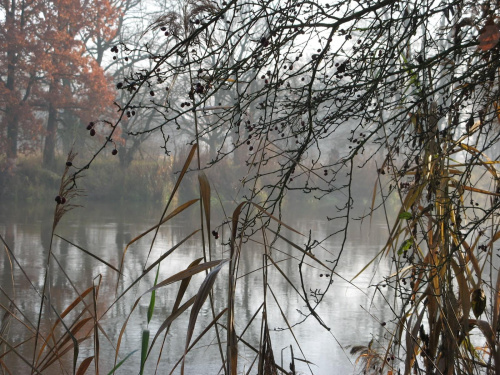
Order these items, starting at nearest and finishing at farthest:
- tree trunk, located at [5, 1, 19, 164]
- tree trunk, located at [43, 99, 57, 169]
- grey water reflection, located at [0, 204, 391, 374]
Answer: grey water reflection, located at [0, 204, 391, 374] < tree trunk, located at [5, 1, 19, 164] < tree trunk, located at [43, 99, 57, 169]

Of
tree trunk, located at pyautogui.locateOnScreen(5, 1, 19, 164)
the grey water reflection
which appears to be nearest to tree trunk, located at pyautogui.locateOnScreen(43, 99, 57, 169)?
tree trunk, located at pyautogui.locateOnScreen(5, 1, 19, 164)

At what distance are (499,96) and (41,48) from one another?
45.3ft

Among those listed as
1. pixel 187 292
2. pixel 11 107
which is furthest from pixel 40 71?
pixel 187 292

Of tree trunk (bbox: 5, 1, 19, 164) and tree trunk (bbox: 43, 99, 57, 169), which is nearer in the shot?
tree trunk (bbox: 5, 1, 19, 164)

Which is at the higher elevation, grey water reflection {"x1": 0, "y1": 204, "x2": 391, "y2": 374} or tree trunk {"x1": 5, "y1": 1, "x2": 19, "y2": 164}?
tree trunk {"x1": 5, "y1": 1, "x2": 19, "y2": 164}

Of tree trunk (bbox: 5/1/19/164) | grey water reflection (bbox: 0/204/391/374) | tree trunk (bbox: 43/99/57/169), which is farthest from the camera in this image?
tree trunk (bbox: 43/99/57/169)

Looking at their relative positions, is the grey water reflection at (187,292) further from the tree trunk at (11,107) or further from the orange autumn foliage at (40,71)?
the orange autumn foliage at (40,71)

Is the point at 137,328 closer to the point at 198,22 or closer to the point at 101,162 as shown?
the point at 198,22

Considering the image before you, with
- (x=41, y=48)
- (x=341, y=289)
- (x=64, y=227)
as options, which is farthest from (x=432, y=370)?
(x=41, y=48)

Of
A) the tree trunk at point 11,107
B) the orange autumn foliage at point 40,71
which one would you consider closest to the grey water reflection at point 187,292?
the tree trunk at point 11,107

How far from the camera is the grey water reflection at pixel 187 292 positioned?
11.4ft

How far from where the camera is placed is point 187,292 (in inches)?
200

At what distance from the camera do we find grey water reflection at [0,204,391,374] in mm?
3463

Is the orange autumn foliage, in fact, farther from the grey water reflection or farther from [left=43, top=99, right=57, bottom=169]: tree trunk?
the grey water reflection
